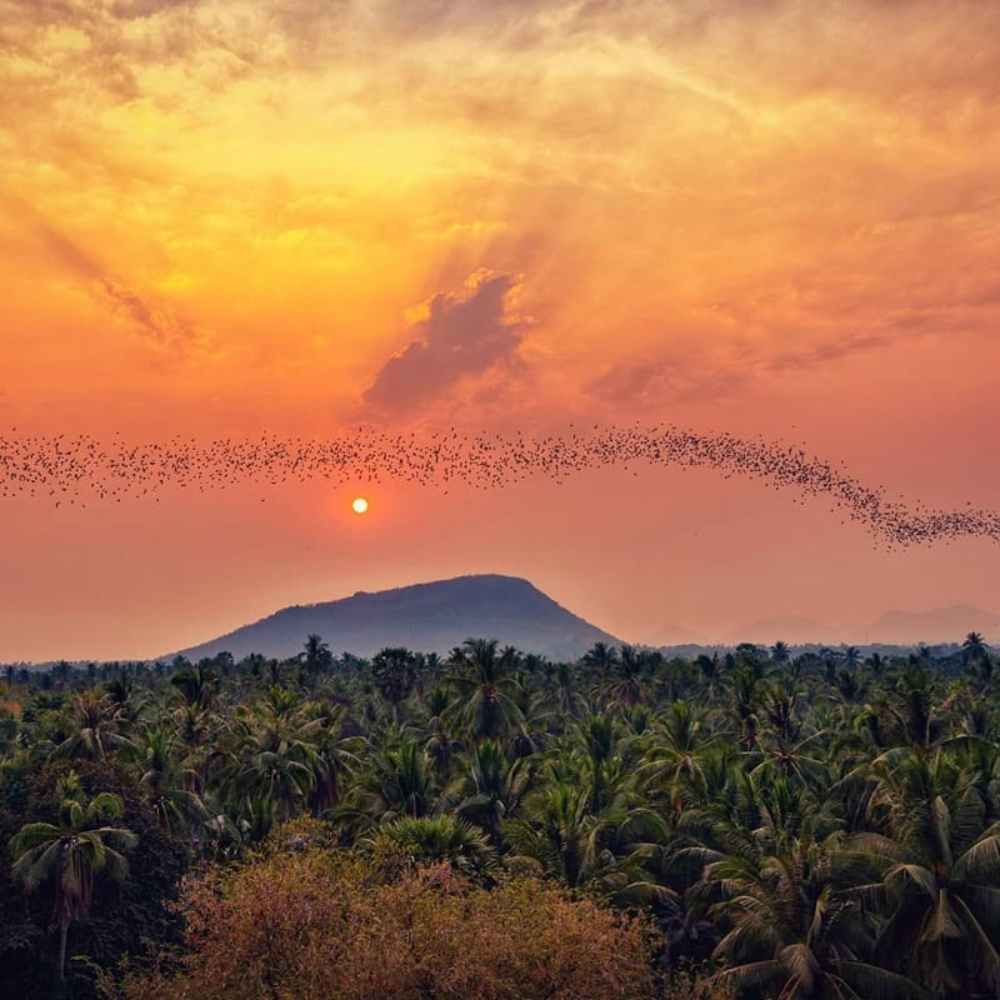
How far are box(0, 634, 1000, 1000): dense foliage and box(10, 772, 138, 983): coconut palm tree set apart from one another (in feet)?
0.47

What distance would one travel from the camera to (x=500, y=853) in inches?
2432

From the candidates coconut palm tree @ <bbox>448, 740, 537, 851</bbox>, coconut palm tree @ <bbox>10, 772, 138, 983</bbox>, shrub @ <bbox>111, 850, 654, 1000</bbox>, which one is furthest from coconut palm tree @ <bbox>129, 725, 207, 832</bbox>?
shrub @ <bbox>111, 850, 654, 1000</bbox>

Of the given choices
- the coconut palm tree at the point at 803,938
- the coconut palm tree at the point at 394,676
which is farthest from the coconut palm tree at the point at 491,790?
the coconut palm tree at the point at 394,676

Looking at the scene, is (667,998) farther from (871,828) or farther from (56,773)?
(56,773)

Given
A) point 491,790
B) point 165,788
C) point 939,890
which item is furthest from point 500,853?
point 939,890

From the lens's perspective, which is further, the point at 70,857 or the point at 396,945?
the point at 70,857

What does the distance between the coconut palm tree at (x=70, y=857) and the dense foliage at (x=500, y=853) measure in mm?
142

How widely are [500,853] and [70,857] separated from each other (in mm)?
22831

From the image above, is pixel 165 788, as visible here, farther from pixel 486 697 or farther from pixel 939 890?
pixel 939 890

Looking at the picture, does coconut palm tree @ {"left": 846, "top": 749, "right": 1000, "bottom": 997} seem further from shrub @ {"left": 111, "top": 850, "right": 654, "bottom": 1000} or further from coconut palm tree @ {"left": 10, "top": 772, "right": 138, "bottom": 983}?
coconut palm tree @ {"left": 10, "top": 772, "right": 138, "bottom": 983}

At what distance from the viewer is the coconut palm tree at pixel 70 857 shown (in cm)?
5316

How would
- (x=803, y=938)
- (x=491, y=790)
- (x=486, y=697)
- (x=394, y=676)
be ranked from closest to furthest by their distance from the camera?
(x=803, y=938) → (x=491, y=790) → (x=486, y=697) → (x=394, y=676)

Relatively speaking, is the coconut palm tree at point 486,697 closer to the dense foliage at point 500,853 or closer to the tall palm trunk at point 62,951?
the dense foliage at point 500,853

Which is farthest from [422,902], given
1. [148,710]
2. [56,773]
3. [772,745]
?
[148,710]
